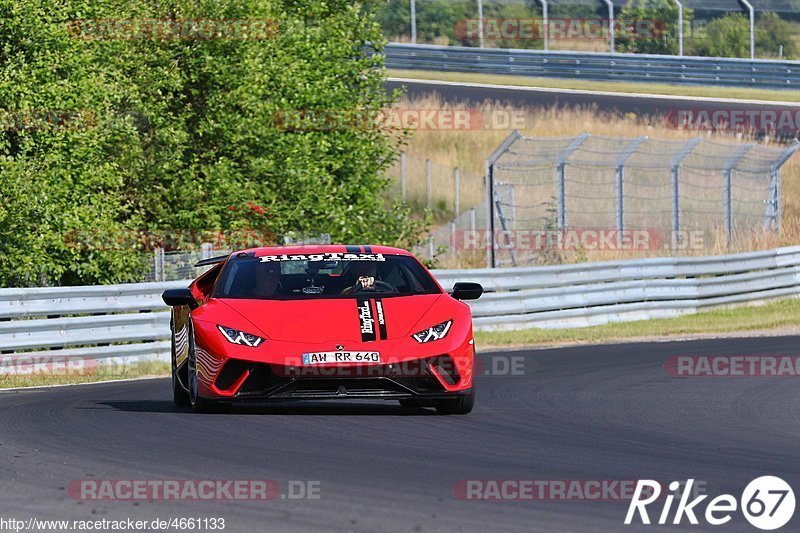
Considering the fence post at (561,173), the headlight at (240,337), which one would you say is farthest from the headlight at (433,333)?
the fence post at (561,173)

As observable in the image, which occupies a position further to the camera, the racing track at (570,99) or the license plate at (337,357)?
the racing track at (570,99)

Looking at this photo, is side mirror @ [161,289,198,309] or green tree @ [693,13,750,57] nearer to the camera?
side mirror @ [161,289,198,309]

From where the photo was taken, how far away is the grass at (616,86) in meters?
45.2

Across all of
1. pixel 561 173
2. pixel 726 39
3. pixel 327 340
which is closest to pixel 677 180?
pixel 561 173

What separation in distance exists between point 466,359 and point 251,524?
171 inches

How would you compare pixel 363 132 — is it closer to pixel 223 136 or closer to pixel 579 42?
pixel 223 136

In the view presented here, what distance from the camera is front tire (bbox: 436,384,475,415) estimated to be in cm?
1066

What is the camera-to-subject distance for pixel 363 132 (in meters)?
28.0

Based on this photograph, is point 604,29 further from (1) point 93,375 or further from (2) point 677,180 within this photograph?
(1) point 93,375
